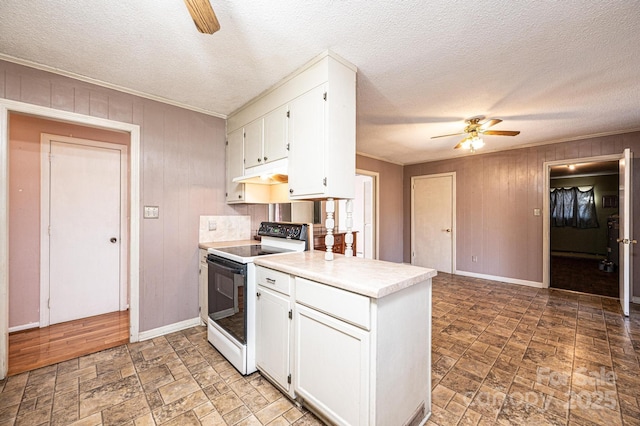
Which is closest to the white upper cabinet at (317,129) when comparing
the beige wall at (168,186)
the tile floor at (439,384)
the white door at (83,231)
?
the beige wall at (168,186)

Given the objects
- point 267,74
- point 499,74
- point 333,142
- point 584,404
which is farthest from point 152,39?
point 584,404

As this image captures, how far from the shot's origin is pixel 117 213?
3.18 m

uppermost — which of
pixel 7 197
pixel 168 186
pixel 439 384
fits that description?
pixel 168 186

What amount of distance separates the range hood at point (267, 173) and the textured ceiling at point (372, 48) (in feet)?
2.36

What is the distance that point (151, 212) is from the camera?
263 centimetres

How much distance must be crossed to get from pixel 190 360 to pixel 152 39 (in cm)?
246

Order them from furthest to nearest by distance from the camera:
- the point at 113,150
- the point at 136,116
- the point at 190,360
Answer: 1. the point at 113,150
2. the point at 136,116
3. the point at 190,360

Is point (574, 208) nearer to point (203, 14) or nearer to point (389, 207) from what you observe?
point (389, 207)

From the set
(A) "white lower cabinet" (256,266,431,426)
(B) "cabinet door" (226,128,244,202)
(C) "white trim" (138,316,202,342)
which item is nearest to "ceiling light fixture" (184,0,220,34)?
(A) "white lower cabinet" (256,266,431,426)

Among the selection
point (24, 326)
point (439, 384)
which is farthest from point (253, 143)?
point (24, 326)

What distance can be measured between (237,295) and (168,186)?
4.83ft

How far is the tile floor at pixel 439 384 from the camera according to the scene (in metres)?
1.61

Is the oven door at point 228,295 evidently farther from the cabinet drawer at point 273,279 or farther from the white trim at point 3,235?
the white trim at point 3,235

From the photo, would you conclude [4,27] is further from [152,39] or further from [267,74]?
[267,74]
